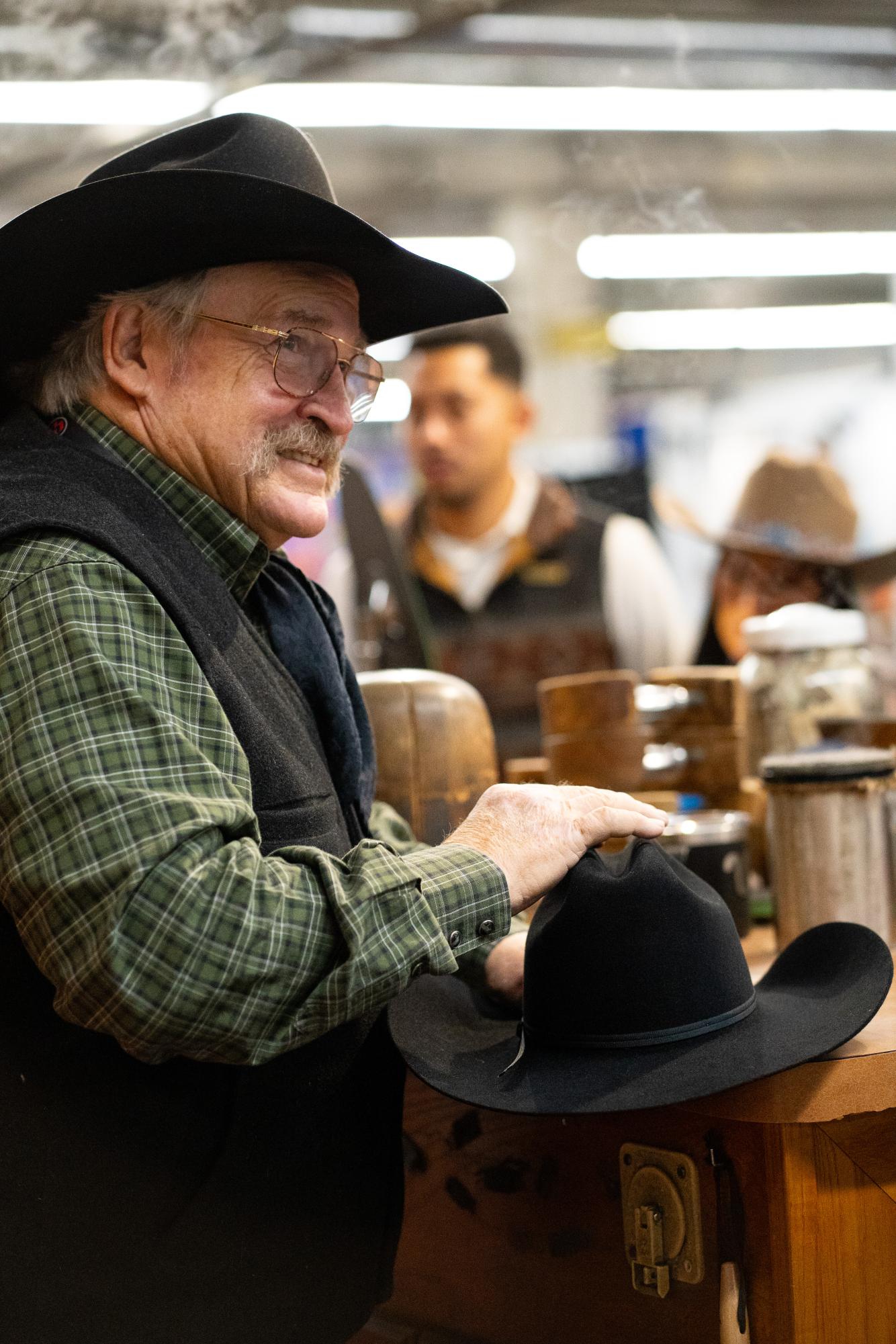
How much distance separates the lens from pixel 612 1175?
1.31m

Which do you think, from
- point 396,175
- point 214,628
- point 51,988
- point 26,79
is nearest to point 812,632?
point 214,628

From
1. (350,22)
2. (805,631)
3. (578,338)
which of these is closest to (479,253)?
(578,338)

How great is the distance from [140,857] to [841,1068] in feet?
2.21

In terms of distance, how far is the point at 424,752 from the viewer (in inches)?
70.4

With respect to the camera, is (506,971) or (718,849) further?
(718,849)

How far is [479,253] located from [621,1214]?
15.5 feet

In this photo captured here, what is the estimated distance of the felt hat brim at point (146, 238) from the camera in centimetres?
124

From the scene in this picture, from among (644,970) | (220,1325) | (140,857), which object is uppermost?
(140,857)

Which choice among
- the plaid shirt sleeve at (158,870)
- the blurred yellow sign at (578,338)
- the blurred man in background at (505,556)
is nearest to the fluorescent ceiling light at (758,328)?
the blurred yellow sign at (578,338)

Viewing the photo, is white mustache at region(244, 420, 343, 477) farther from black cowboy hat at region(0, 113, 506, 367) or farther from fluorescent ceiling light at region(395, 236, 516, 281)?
fluorescent ceiling light at region(395, 236, 516, 281)

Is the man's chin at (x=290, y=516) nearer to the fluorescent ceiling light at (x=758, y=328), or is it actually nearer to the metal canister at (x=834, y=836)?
the metal canister at (x=834, y=836)

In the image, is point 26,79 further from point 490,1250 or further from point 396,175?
point 490,1250

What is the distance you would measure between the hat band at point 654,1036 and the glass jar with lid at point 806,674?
2.80 feet

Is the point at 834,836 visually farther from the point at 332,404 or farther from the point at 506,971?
the point at 332,404
